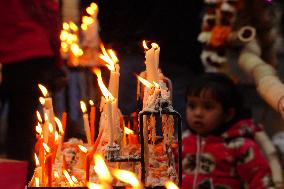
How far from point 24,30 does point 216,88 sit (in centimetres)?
125

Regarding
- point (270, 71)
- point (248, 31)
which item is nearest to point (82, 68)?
point (248, 31)

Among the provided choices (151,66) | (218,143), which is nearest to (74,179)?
(151,66)

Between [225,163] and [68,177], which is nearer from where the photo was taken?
[68,177]

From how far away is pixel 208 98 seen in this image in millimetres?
4148

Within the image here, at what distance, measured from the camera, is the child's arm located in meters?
3.83

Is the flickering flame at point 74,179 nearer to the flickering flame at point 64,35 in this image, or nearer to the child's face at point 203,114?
the child's face at point 203,114

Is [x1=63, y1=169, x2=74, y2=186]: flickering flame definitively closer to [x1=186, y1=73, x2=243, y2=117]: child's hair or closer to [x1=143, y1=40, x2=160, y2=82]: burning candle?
[x1=143, y1=40, x2=160, y2=82]: burning candle

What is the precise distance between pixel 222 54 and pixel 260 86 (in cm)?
78

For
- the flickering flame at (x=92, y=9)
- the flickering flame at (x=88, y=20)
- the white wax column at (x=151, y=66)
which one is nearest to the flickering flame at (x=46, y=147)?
the white wax column at (x=151, y=66)

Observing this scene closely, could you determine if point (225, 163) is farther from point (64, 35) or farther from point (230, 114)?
point (64, 35)

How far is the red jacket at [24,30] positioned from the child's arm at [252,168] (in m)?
1.35

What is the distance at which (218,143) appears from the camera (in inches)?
160

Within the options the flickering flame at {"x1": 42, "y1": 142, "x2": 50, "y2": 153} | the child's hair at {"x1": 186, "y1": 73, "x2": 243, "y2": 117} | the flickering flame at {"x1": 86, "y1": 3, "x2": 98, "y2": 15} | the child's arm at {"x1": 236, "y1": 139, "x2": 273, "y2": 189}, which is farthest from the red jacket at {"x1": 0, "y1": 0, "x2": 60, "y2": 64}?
the flickering flame at {"x1": 42, "y1": 142, "x2": 50, "y2": 153}

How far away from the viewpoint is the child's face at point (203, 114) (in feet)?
13.5
